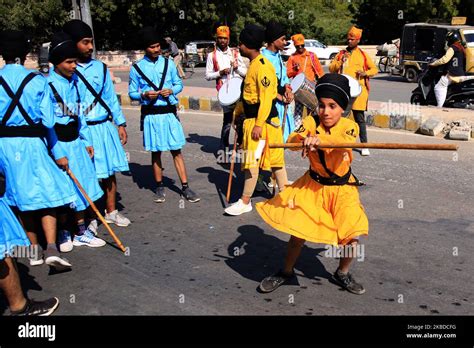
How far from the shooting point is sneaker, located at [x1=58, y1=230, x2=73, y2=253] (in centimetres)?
493

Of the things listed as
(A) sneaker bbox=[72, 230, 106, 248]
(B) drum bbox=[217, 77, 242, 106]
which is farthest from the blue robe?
(B) drum bbox=[217, 77, 242, 106]

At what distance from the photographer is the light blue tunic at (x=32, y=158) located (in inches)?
155

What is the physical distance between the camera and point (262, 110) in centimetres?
535

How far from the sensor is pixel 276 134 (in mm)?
5641

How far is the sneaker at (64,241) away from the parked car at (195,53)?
23.4m

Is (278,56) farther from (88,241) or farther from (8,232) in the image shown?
(8,232)

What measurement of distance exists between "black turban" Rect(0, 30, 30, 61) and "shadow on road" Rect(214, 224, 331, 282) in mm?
2312

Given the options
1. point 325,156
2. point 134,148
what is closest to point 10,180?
point 325,156

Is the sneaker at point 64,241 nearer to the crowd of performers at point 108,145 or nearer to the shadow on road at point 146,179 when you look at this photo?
the crowd of performers at point 108,145

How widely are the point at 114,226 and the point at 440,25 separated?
16.8m

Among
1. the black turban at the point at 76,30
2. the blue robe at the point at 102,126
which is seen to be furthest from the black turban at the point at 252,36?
the black turban at the point at 76,30

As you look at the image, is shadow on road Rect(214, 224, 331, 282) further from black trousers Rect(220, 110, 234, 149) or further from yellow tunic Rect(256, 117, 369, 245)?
black trousers Rect(220, 110, 234, 149)

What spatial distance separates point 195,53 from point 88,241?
85.6ft

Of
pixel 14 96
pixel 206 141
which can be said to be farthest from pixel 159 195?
pixel 206 141
